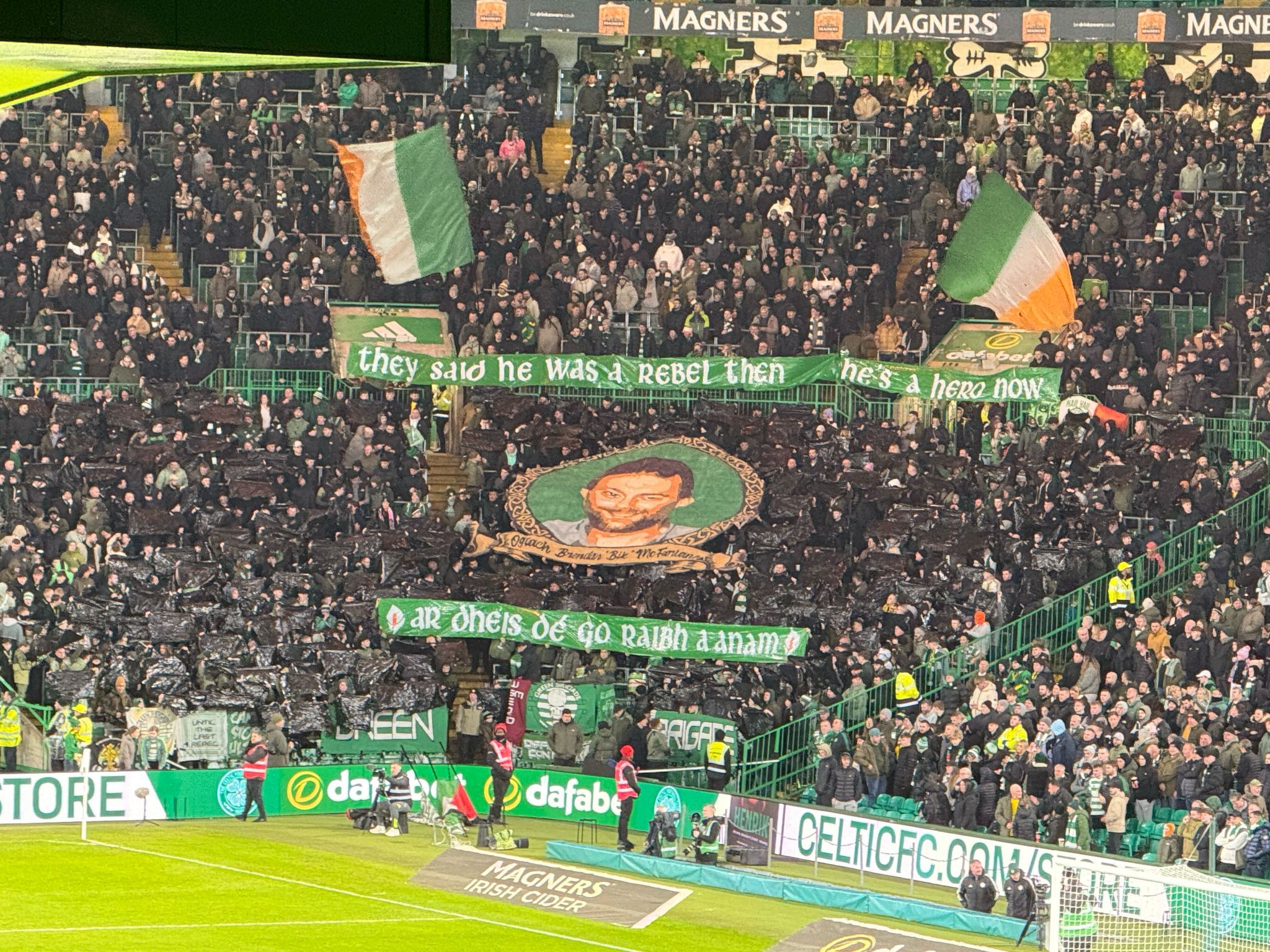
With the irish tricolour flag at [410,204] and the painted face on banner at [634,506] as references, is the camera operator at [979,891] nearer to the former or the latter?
the painted face on banner at [634,506]

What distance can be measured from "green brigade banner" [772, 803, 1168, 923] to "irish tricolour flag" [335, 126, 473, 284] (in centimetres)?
1353

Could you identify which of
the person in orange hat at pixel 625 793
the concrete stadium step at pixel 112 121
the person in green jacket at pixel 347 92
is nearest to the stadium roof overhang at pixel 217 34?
the person in orange hat at pixel 625 793

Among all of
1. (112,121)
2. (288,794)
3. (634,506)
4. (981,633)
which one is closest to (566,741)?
(288,794)

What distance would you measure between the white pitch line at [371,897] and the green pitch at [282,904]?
0.03 m

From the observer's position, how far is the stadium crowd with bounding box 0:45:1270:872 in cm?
2795

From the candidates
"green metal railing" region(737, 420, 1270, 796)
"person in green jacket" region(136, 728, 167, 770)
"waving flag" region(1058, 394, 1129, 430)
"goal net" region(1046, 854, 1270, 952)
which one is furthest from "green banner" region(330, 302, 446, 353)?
"goal net" region(1046, 854, 1270, 952)

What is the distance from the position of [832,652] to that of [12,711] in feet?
38.6

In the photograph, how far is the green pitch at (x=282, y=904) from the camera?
75.3ft

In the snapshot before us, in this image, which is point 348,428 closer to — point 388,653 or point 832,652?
point 388,653

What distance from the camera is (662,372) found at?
33031mm

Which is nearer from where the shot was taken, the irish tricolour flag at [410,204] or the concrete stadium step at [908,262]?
the irish tricolour flag at [410,204]

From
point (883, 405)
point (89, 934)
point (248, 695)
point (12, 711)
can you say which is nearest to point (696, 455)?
point (883, 405)

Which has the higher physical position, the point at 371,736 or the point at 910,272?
the point at 910,272

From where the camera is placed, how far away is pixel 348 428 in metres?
32.9
